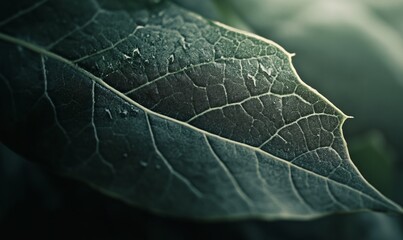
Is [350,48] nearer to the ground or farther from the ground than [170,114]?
farther from the ground

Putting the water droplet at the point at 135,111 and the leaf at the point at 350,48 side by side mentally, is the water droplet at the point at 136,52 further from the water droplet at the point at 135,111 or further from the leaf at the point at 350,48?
the leaf at the point at 350,48

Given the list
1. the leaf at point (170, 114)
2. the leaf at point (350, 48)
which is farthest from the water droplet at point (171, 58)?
the leaf at point (350, 48)

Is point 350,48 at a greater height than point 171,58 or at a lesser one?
greater

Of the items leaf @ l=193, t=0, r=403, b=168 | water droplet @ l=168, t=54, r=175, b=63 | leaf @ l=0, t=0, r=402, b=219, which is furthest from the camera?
leaf @ l=193, t=0, r=403, b=168

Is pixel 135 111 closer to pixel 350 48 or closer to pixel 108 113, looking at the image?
pixel 108 113

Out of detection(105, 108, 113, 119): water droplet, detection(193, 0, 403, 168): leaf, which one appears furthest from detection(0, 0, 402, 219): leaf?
detection(193, 0, 403, 168): leaf

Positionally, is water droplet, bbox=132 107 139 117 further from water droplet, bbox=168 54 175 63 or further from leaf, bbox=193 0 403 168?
leaf, bbox=193 0 403 168

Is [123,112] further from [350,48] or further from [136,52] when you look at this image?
[350,48]

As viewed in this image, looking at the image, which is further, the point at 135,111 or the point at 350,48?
the point at 350,48

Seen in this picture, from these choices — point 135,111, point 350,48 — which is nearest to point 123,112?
point 135,111
